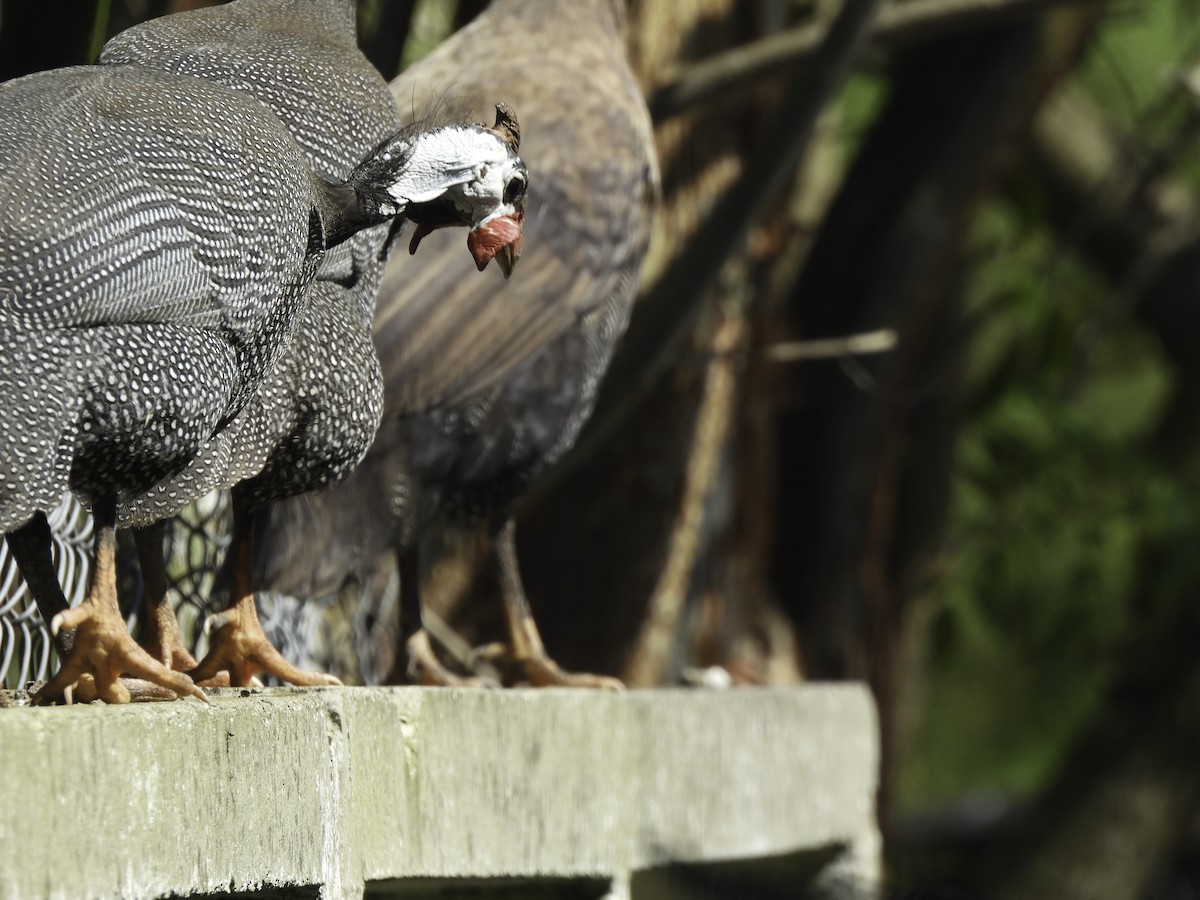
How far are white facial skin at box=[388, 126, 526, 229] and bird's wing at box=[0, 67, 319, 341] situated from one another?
0.15m

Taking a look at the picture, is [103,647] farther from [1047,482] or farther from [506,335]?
[1047,482]

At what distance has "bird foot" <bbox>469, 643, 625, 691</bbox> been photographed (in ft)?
12.5

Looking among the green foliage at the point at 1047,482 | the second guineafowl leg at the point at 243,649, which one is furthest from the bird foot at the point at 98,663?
the green foliage at the point at 1047,482

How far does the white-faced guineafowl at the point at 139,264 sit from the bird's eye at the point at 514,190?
0.03 meters

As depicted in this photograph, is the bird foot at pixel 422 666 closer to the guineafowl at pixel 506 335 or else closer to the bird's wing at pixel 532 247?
the guineafowl at pixel 506 335

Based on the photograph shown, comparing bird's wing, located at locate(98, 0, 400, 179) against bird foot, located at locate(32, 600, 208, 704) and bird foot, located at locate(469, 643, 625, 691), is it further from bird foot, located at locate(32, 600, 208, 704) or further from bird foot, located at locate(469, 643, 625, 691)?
bird foot, located at locate(469, 643, 625, 691)

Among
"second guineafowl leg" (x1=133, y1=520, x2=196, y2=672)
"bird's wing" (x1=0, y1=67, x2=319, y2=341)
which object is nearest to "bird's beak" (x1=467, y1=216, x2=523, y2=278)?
"bird's wing" (x1=0, y1=67, x2=319, y2=341)

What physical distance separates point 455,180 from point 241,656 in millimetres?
828

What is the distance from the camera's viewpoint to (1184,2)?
6.70 meters

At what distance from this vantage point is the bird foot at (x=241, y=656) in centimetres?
277

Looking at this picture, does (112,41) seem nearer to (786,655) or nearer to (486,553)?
(486,553)

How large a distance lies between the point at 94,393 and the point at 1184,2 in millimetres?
5573

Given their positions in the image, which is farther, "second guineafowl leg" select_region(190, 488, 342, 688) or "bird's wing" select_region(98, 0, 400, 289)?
"second guineafowl leg" select_region(190, 488, 342, 688)

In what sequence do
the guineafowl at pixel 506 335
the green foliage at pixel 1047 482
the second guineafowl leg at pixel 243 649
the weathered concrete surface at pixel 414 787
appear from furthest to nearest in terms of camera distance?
1. the green foliage at pixel 1047 482
2. the guineafowl at pixel 506 335
3. the second guineafowl leg at pixel 243 649
4. the weathered concrete surface at pixel 414 787
